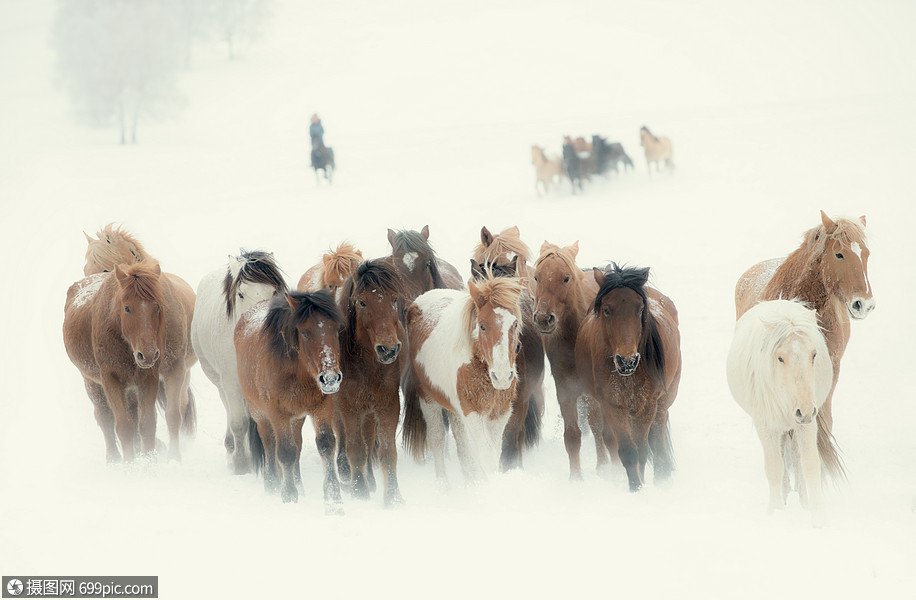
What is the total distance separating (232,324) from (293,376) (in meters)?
1.41

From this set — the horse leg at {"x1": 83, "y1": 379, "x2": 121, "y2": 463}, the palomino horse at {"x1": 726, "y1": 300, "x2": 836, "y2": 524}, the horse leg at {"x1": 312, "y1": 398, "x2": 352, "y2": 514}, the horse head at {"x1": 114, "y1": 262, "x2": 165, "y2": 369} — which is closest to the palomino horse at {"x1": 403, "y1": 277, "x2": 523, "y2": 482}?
the horse leg at {"x1": 312, "y1": 398, "x2": 352, "y2": 514}

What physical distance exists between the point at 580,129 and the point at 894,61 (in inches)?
555

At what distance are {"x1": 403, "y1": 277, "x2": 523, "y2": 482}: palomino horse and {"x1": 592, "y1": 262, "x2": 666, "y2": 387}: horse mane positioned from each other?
26.7 inches

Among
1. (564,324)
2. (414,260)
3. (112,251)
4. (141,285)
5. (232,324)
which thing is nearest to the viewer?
(141,285)

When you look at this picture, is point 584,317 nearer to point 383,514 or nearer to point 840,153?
point 383,514

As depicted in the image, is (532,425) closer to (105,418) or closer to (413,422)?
(413,422)

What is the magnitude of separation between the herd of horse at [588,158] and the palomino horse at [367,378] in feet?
44.1

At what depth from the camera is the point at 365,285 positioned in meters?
6.00

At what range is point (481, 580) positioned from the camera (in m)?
4.75

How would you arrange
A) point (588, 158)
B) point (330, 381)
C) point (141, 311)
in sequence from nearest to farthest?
point (330, 381) < point (141, 311) < point (588, 158)

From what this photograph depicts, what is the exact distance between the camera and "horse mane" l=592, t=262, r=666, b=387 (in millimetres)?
5934

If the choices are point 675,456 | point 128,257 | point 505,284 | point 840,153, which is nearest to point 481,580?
point 505,284

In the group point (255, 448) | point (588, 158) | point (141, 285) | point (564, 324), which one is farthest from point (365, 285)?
point (588, 158)

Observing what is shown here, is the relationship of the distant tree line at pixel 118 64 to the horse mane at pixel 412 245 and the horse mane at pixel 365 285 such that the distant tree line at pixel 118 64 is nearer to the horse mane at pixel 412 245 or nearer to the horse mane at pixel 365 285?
the horse mane at pixel 412 245
